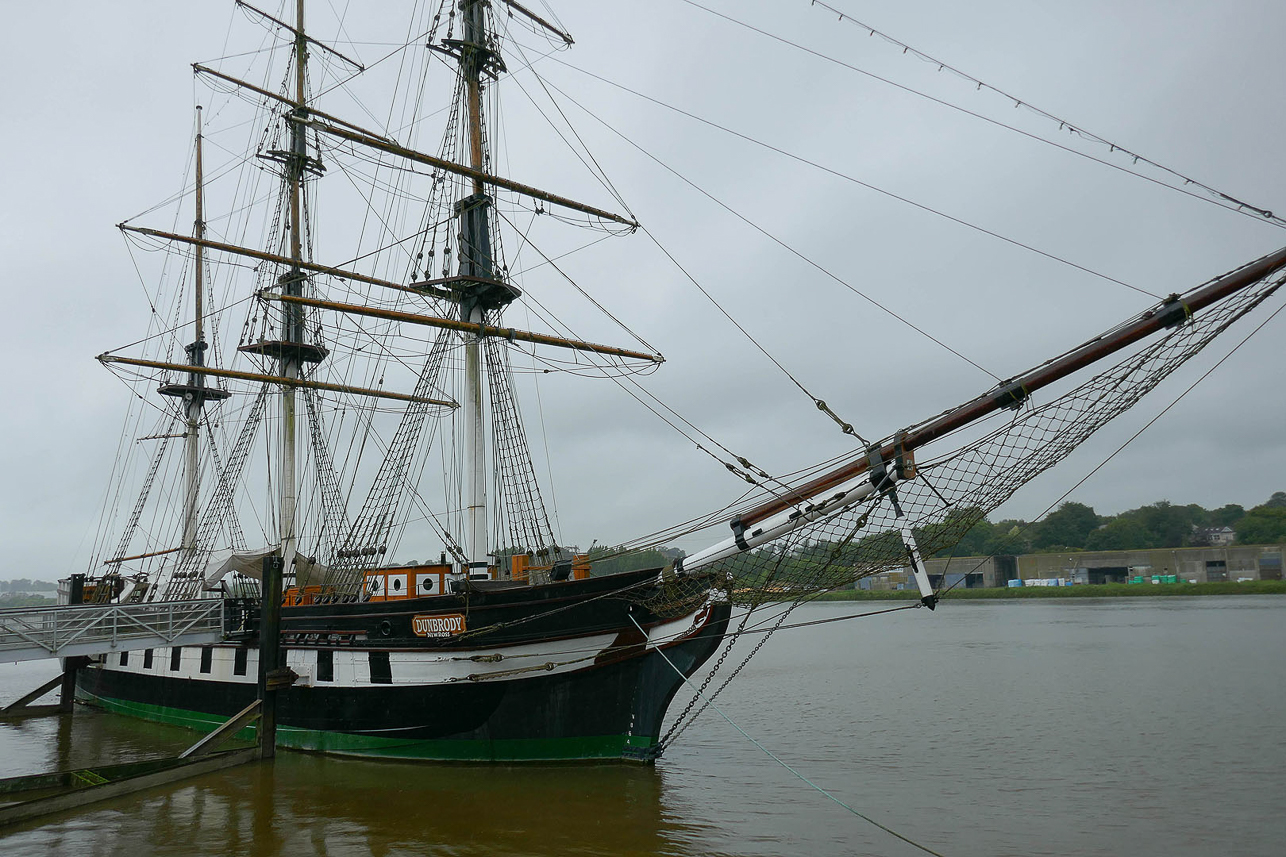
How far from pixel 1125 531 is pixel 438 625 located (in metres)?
98.4

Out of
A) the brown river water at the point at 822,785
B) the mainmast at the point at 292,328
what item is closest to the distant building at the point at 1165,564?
the brown river water at the point at 822,785

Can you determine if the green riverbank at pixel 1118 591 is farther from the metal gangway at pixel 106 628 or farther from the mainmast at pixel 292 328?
the metal gangway at pixel 106 628

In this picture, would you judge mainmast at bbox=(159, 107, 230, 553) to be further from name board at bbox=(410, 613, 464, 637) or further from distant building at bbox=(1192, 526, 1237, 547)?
distant building at bbox=(1192, 526, 1237, 547)

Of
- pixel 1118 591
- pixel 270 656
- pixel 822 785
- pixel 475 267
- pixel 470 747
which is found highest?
pixel 475 267

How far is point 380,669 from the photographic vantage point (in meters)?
15.6

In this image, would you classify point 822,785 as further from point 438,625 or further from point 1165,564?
point 1165,564

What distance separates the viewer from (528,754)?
14.8m

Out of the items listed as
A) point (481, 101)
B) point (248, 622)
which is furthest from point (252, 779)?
point (481, 101)

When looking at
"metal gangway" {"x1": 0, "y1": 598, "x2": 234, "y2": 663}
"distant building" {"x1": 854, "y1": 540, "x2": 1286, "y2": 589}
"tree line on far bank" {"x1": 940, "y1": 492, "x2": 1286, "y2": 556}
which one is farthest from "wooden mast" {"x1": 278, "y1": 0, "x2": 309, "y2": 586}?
"tree line on far bank" {"x1": 940, "y1": 492, "x2": 1286, "y2": 556}

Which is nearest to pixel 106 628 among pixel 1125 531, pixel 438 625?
pixel 438 625

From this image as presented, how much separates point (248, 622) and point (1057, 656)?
2933 cm

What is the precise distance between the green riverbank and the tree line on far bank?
6.15 meters

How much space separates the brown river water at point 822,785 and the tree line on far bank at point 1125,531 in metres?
63.5

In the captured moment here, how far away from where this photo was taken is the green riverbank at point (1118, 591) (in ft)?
219
